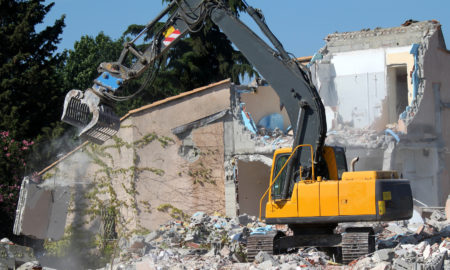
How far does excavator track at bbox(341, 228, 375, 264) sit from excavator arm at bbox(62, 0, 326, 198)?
1493mm

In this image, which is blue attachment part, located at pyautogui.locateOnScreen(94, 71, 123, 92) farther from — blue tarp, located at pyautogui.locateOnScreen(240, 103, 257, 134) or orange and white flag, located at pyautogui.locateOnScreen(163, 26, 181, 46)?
blue tarp, located at pyautogui.locateOnScreen(240, 103, 257, 134)

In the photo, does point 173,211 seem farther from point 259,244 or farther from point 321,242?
point 321,242

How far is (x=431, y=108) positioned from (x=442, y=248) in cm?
1082

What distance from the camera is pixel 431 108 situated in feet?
75.2

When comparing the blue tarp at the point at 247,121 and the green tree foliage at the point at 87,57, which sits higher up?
the green tree foliage at the point at 87,57

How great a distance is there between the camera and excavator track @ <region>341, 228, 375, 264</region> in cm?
1260

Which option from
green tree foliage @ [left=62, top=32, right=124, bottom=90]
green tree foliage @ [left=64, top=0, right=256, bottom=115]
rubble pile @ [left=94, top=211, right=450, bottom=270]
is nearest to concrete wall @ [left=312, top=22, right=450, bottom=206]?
rubble pile @ [left=94, top=211, right=450, bottom=270]

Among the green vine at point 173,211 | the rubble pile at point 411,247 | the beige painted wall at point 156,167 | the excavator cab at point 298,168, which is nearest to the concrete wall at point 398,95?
the rubble pile at point 411,247

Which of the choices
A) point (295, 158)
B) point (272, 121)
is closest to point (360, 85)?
point (272, 121)

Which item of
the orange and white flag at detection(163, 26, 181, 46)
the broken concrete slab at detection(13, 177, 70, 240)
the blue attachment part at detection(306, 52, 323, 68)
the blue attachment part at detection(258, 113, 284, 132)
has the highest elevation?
the blue attachment part at detection(306, 52, 323, 68)

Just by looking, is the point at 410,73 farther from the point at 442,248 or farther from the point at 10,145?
the point at 10,145

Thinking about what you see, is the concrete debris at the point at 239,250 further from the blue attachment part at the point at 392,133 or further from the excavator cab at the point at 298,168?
the blue attachment part at the point at 392,133

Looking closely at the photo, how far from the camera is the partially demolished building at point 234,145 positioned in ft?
70.7

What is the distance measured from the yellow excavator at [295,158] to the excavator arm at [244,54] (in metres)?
0.02
